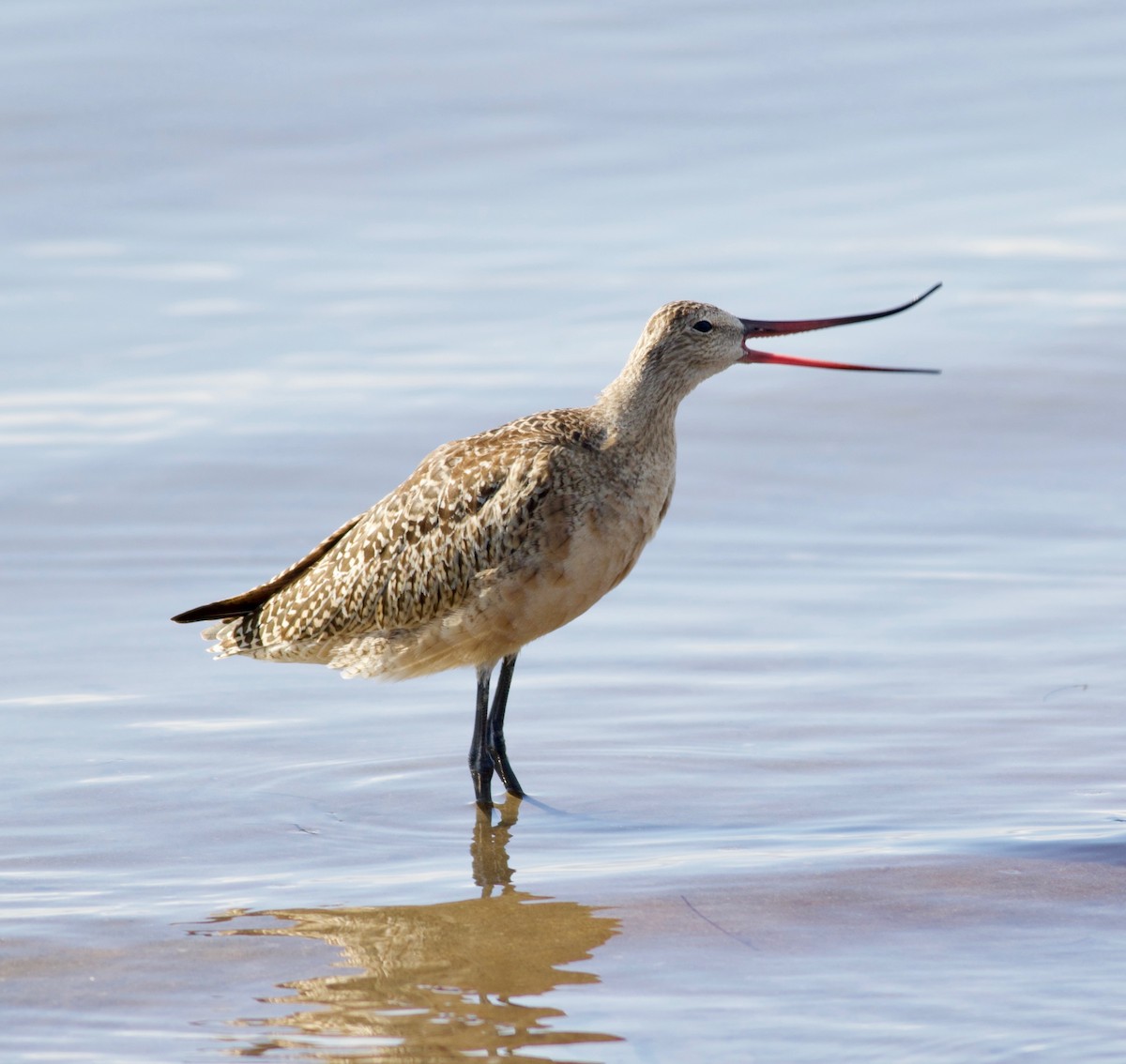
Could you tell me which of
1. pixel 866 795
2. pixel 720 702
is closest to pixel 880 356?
pixel 720 702

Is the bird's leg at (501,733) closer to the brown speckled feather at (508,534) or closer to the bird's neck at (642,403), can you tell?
the brown speckled feather at (508,534)

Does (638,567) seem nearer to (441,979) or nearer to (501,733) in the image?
(501,733)

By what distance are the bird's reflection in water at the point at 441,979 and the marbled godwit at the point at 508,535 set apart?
0.90m

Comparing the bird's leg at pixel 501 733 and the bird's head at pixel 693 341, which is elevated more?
the bird's head at pixel 693 341

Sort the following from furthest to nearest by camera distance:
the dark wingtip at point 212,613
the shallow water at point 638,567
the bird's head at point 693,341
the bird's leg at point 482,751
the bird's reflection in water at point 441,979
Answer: the dark wingtip at point 212,613 < the bird's head at point 693,341 < the bird's leg at point 482,751 < the shallow water at point 638,567 < the bird's reflection in water at point 441,979

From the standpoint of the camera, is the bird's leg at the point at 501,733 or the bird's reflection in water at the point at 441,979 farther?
the bird's leg at the point at 501,733

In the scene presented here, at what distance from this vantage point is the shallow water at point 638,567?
4.77m

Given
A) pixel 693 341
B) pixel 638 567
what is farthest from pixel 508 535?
pixel 638 567

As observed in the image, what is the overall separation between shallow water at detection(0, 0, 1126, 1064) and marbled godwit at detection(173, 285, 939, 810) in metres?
0.35

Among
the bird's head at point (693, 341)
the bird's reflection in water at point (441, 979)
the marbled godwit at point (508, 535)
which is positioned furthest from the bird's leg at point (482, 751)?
the bird's head at point (693, 341)

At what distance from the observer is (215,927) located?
5012 millimetres

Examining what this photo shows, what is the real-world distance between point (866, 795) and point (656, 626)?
1712 millimetres

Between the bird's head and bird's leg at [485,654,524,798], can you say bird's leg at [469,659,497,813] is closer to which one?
bird's leg at [485,654,524,798]

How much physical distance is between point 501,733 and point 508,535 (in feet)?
2.34
